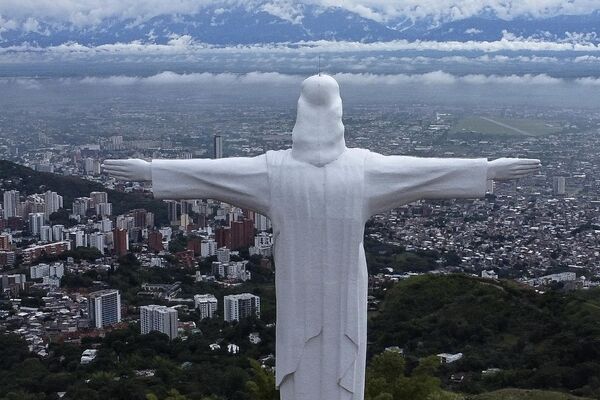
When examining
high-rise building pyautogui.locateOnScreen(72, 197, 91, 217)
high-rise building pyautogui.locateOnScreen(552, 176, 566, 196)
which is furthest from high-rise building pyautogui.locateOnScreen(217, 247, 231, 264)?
high-rise building pyautogui.locateOnScreen(552, 176, 566, 196)

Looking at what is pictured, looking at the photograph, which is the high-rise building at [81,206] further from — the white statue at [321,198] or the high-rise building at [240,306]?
the white statue at [321,198]

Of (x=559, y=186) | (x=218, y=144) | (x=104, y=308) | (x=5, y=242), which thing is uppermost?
(x=218, y=144)

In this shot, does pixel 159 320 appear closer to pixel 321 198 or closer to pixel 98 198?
pixel 98 198

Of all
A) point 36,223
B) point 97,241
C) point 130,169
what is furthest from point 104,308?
point 130,169

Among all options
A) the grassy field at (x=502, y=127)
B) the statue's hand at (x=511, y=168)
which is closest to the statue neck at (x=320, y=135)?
the statue's hand at (x=511, y=168)

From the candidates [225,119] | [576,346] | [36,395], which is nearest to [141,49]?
[225,119]

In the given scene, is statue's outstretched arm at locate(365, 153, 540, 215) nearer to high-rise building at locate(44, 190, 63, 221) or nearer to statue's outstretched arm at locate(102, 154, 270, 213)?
statue's outstretched arm at locate(102, 154, 270, 213)
